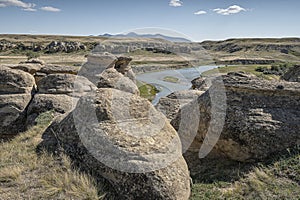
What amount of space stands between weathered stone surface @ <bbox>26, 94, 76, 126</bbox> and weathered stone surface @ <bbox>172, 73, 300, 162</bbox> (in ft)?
18.4

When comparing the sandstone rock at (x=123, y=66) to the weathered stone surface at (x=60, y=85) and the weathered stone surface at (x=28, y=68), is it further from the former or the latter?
the weathered stone surface at (x=60, y=85)

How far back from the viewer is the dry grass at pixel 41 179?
6.56 m

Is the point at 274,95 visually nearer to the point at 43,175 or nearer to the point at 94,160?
the point at 94,160

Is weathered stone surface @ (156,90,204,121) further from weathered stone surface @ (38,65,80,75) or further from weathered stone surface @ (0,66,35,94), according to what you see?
weathered stone surface @ (0,66,35,94)

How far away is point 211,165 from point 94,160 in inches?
163

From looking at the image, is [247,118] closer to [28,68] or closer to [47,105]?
[47,105]

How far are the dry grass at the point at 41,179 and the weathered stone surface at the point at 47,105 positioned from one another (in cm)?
444

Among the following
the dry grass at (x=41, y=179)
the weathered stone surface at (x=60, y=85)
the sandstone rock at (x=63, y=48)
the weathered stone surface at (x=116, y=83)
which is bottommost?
the sandstone rock at (x=63, y=48)

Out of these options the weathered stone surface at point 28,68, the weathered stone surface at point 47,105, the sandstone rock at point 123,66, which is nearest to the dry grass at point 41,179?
the weathered stone surface at point 47,105

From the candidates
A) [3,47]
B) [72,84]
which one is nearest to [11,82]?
[72,84]

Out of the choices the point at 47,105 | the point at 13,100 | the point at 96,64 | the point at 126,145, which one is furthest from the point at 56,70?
the point at 126,145

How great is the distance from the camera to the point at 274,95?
1003 cm

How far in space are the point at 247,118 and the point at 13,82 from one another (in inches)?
408

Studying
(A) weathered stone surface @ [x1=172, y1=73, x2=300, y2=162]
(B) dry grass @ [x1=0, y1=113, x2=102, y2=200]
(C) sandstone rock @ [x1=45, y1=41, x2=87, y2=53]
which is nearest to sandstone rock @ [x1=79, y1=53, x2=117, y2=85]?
(A) weathered stone surface @ [x1=172, y1=73, x2=300, y2=162]
